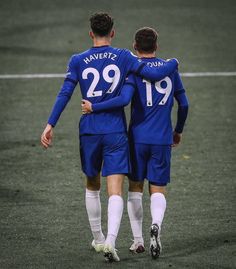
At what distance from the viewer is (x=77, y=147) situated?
12.7 m

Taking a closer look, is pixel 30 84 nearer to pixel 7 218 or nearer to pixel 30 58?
pixel 30 58

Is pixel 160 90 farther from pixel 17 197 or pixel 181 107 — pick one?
pixel 17 197

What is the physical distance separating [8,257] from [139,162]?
1.34 metres

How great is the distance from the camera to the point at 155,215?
819 cm

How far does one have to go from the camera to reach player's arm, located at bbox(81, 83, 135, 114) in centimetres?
803

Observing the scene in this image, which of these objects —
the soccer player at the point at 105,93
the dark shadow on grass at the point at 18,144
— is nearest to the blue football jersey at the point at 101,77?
the soccer player at the point at 105,93

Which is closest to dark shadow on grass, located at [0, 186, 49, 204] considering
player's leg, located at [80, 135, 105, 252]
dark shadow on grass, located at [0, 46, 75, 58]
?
player's leg, located at [80, 135, 105, 252]

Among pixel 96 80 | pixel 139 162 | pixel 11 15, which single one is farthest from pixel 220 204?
pixel 11 15

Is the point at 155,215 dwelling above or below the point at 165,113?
below

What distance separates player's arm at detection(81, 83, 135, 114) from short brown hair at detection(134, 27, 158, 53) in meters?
0.37

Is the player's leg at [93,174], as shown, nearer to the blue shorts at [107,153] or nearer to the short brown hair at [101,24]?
the blue shorts at [107,153]

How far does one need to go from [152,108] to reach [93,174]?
2.39 feet

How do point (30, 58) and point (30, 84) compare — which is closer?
point (30, 84)

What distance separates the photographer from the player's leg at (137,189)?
27.4 feet
